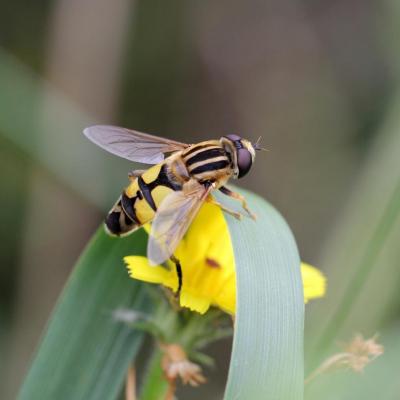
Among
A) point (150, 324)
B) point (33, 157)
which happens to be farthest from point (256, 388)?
point (33, 157)

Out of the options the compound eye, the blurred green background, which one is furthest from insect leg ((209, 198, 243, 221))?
the blurred green background

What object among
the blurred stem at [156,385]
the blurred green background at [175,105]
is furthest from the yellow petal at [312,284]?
the blurred green background at [175,105]

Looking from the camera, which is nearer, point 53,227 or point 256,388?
point 256,388

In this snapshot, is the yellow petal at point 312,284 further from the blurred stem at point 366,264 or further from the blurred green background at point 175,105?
the blurred green background at point 175,105

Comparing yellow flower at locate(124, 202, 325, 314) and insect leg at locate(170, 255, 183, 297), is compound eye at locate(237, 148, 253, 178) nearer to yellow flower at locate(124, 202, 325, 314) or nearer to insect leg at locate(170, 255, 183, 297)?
yellow flower at locate(124, 202, 325, 314)

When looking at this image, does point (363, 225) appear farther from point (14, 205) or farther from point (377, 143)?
point (14, 205)
